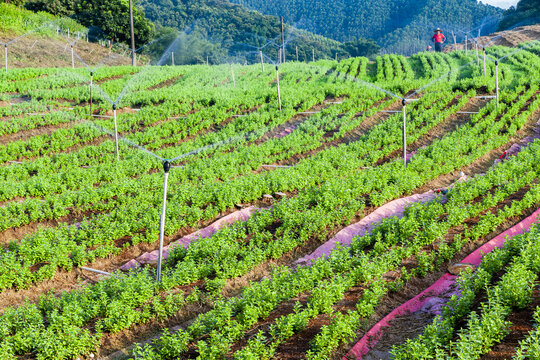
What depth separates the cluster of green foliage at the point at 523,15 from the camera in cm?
7350

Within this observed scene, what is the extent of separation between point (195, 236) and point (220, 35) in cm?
5688

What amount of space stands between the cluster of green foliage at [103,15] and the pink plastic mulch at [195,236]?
47250 mm

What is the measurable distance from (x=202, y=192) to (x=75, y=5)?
53401 mm

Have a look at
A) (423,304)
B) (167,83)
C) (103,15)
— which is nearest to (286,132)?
(167,83)

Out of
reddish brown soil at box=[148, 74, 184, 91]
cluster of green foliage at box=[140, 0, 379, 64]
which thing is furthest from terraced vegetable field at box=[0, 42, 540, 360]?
cluster of green foliage at box=[140, 0, 379, 64]

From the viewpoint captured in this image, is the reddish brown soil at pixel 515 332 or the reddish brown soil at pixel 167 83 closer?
the reddish brown soil at pixel 515 332

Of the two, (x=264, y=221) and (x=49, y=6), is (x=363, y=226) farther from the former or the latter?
(x=49, y=6)

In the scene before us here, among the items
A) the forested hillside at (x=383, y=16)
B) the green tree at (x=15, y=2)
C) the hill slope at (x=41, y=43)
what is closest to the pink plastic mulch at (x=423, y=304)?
the hill slope at (x=41, y=43)

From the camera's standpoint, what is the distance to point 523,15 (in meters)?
76.4

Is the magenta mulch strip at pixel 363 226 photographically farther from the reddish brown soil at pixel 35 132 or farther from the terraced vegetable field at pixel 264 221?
the reddish brown soil at pixel 35 132

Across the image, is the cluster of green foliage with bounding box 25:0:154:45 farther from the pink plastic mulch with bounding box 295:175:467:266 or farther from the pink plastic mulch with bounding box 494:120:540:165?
the pink plastic mulch with bounding box 295:175:467:266

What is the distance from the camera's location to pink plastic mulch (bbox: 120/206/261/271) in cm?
1067

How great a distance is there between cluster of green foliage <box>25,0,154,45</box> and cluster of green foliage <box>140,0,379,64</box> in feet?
12.6

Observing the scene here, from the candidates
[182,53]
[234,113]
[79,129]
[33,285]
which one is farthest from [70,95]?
[182,53]
